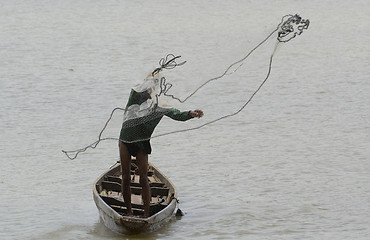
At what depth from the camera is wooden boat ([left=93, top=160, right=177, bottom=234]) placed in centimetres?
794

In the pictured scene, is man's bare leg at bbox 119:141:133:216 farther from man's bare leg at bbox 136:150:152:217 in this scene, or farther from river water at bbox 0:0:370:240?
river water at bbox 0:0:370:240

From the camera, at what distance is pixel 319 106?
44.3ft

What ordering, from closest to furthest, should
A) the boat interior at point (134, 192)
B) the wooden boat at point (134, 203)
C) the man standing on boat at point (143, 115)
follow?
the man standing on boat at point (143, 115)
the wooden boat at point (134, 203)
the boat interior at point (134, 192)

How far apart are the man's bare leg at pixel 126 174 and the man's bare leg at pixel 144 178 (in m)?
0.11

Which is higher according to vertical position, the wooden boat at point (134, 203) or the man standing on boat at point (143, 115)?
the man standing on boat at point (143, 115)

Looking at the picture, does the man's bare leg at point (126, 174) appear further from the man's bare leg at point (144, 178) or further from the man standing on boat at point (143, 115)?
the man's bare leg at point (144, 178)

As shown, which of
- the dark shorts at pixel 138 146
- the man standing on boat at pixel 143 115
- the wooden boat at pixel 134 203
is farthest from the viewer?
the wooden boat at pixel 134 203

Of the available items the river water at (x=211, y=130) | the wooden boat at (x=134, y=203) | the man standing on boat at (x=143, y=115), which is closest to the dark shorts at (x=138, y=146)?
the man standing on boat at (x=143, y=115)

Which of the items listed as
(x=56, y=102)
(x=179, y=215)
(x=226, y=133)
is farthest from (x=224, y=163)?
(x=56, y=102)

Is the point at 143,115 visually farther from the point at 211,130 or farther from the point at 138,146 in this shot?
the point at 211,130

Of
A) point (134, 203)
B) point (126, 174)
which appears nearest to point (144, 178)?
point (126, 174)

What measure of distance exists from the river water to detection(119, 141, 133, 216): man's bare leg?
22 centimetres

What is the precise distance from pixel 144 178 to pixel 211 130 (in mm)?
4310

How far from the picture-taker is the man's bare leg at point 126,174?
25.6ft
